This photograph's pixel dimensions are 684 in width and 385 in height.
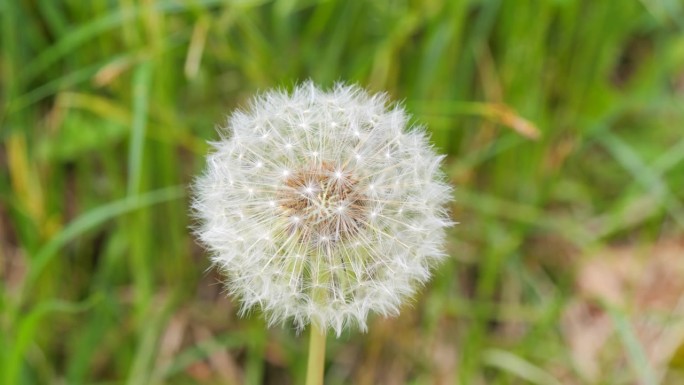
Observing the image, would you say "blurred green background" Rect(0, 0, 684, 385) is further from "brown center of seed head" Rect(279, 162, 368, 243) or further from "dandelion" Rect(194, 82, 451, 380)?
"brown center of seed head" Rect(279, 162, 368, 243)

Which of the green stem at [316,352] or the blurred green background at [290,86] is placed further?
the blurred green background at [290,86]

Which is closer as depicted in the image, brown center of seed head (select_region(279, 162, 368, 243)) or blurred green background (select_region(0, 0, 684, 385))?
brown center of seed head (select_region(279, 162, 368, 243))

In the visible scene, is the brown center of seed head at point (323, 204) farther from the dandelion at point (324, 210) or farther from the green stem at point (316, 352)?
the green stem at point (316, 352)

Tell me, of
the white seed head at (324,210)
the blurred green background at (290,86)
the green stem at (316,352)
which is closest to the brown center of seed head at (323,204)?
the white seed head at (324,210)

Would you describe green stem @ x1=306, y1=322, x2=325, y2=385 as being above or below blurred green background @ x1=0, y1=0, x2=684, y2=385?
below

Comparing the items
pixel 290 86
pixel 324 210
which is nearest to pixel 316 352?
pixel 324 210

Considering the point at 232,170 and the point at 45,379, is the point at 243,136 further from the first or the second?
the point at 45,379

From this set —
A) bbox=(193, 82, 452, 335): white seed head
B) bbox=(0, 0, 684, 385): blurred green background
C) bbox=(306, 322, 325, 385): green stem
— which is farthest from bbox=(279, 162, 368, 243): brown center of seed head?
bbox=(0, 0, 684, 385): blurred green background
